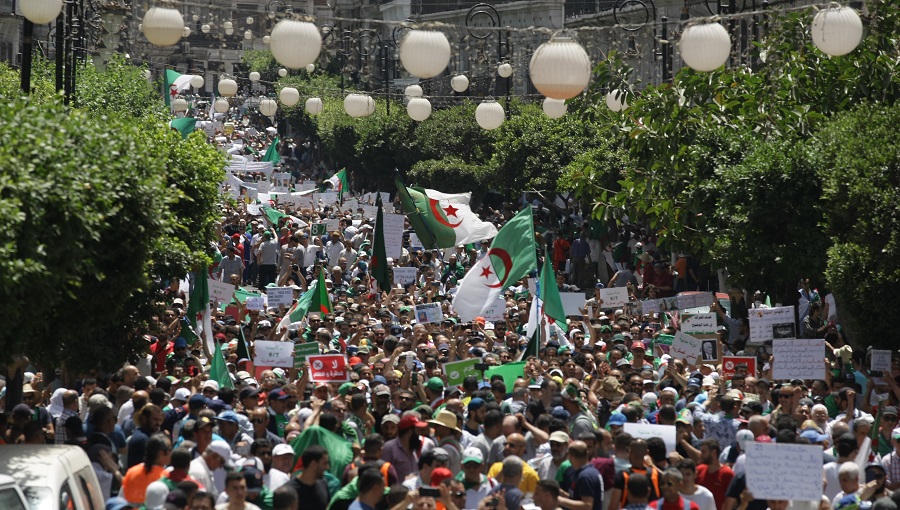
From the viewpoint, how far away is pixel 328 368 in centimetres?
1394

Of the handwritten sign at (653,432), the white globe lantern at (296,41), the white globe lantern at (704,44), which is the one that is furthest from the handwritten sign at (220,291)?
the handwritten sign at (653,432)

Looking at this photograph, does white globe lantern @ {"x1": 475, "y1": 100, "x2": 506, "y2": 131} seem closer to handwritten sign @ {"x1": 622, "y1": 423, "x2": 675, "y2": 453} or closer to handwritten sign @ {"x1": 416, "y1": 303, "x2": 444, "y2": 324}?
handwritten sign @ {"x1": 416, "y1": 303, "x2": 444, "y2": 324}

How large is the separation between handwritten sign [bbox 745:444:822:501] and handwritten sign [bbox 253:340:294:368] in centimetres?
653

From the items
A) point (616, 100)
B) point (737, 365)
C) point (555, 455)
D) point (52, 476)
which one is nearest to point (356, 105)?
point (616, 100)

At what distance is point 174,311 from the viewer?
1959 centimetres

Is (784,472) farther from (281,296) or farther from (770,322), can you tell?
(281,296)

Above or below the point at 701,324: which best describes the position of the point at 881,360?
below

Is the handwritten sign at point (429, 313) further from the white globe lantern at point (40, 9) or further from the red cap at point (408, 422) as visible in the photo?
the red cap at point (408, 422)

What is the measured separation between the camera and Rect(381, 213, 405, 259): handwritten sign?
943 inches

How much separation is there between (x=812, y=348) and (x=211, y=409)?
235 inches

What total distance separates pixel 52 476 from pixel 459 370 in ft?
21.4

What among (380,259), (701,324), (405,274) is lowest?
(701,324)

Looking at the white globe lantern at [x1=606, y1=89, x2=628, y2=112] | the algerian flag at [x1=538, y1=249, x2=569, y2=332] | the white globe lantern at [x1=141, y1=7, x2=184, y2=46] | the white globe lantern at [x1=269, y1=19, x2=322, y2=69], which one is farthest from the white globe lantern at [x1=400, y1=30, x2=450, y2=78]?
the white globe lantern at [x1=606, y1=89, x2=628, y2=112]

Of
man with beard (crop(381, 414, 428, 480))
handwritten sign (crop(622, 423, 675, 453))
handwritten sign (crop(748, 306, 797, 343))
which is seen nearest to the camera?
man with beard (crop(381, 414, 428, 480))
